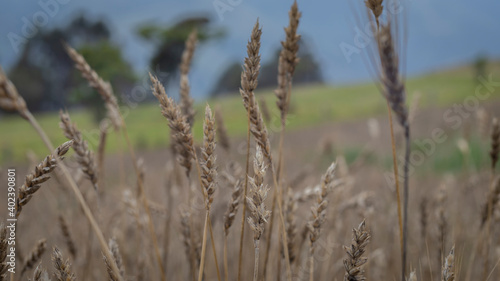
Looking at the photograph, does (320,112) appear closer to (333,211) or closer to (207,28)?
(207,28)

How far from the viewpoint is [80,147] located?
35.3 inches

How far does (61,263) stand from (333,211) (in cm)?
110

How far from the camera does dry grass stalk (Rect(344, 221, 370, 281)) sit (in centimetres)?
76

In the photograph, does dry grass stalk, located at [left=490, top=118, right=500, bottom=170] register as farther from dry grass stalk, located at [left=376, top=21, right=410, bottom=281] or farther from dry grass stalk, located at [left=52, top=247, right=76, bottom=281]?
dry grass stalk, located at [left=52, top=247, right=76, bottom=281]

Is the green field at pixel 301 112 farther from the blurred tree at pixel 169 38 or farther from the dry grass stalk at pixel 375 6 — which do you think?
the blurred tree at pixel 169 38

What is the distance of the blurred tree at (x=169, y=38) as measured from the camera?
2407 cm

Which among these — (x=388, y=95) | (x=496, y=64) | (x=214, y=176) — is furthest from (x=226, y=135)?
(x=496, y=64)

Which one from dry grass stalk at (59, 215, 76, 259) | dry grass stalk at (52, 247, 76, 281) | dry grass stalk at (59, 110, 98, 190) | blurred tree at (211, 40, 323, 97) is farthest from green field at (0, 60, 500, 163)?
dry grass stalk at (52, 247, 76, 281)

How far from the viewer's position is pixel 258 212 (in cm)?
76

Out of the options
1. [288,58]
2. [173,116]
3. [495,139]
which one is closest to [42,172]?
[173,116]

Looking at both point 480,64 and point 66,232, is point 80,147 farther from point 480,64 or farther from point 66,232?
point 480,64

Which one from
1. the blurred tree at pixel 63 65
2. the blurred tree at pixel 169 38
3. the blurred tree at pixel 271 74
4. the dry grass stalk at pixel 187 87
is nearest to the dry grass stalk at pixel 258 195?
the dry grass stalk at pixel 187 87

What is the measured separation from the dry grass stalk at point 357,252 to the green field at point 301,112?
19.2 feet

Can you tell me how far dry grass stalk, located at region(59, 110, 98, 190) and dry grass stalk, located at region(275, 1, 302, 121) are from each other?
1.68ft
